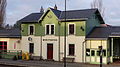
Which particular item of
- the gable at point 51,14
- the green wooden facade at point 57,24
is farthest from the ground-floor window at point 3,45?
the gable at point 51,14

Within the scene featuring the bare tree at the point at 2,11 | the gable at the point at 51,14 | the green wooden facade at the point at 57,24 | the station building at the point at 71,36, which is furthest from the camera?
the bare tree at the point at 2,11

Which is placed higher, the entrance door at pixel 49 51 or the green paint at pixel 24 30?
the green paint at pixel 24 30

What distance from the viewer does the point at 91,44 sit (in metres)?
29.0

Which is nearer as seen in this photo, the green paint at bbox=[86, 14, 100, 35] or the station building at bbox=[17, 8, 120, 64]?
the station building at bbox=[17, 8, 120, 64]

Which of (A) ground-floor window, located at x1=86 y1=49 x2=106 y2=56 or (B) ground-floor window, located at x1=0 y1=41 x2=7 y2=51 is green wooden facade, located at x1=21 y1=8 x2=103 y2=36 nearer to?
(A) ground-floor window, located at x1=86 y1=49 x2=106 y2=56

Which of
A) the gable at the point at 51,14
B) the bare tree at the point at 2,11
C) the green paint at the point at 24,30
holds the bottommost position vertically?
the green paint at the point at 24,30

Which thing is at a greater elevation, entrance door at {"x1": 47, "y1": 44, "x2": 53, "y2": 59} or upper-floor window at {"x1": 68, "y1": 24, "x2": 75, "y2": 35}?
upper-floor window at {"x1": 68, "y1": 24, "x2": 75, "y2": 35}

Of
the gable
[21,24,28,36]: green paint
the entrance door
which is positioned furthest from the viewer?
[21,24,28,36]: green paint

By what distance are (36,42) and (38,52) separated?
151cm

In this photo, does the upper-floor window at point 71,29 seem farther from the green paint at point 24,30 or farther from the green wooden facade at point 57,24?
the green paint at point 24,30

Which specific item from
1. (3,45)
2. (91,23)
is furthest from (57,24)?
(3,45)

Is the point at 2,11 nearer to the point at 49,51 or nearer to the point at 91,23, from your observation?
the point at 49,51

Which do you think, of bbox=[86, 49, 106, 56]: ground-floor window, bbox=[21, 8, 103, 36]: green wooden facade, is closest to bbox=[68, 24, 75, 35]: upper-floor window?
bbox=[21, 8, 103, 36]: green wooden facade

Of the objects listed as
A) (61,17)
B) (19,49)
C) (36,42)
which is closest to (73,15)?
(61,17)
